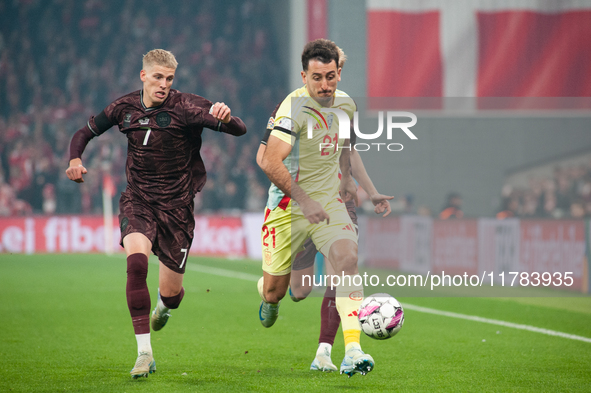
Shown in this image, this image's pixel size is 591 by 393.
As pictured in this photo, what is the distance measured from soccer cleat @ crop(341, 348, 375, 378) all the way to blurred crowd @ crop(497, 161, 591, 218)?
9401mm

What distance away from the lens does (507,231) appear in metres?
12.2

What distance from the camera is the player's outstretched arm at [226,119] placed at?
17.9 ft

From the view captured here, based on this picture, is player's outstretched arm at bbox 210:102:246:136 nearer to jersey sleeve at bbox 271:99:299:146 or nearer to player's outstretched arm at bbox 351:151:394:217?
jersey sleeve at bbox 271:99:299:146

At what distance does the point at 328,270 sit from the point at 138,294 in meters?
1.42

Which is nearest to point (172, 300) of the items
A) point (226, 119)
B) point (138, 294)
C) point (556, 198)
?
point (138, 294)

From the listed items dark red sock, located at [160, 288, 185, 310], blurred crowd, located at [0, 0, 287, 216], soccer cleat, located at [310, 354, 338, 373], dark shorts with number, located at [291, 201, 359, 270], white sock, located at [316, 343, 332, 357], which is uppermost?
blurred crowd, located at [0, 0, 287, 216]

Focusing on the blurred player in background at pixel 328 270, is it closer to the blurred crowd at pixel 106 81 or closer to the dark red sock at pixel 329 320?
the dark red sock at pixel 329 320

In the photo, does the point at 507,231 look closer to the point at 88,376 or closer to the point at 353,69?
the point at 353,69

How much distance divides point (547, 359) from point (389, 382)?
167 cm

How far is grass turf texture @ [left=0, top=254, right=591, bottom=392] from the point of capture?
16.6 feet

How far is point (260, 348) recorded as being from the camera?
6.62 meters

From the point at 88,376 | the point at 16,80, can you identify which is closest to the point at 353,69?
the point at 16,80

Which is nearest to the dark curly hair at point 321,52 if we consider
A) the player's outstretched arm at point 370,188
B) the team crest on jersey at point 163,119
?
the player's outstretched arm at point 370,188

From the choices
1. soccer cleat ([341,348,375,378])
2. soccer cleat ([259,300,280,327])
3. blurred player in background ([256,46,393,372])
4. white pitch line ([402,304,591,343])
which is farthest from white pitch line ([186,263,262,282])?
soccer cleat ([341,348,375,378])
